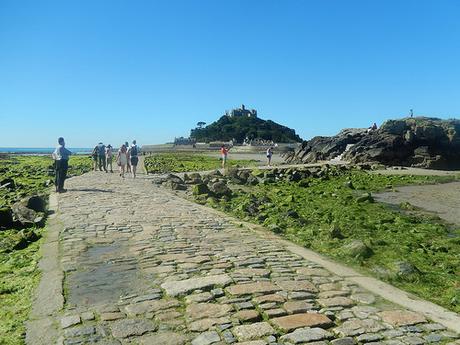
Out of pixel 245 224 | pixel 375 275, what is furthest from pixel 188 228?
pixel 375 275

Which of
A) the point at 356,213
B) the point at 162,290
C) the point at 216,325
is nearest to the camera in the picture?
the point at 216,325

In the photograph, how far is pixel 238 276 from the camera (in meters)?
6.71

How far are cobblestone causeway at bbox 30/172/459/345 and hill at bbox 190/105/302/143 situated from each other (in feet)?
391

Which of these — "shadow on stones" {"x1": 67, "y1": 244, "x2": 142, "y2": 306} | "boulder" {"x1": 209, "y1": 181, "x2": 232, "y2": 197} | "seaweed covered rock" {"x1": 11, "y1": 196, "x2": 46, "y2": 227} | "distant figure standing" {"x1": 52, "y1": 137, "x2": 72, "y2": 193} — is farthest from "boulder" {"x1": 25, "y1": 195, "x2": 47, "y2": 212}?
"boulder" {"x1": 209, "y1": 181, "x2": 232, "y2": 197}

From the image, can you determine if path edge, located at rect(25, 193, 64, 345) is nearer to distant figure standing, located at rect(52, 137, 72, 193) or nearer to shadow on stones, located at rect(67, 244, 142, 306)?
shadow on stones, located at rect(67, 244, 142, 306)

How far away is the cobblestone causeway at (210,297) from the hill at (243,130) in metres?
119

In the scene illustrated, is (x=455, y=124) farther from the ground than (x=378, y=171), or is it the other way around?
(x=455, y=124)

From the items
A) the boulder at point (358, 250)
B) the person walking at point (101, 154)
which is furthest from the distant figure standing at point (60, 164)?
the person walking at point (101, 154)

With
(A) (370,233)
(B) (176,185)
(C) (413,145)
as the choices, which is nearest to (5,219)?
(A) (370,233)

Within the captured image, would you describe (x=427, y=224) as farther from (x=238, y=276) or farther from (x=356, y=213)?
(x=238, y=276)

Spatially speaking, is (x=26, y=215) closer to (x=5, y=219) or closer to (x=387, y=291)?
(x=5, y=219)

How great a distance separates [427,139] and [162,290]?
131 feet

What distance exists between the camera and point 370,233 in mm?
11938

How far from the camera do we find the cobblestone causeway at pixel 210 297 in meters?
4.71
